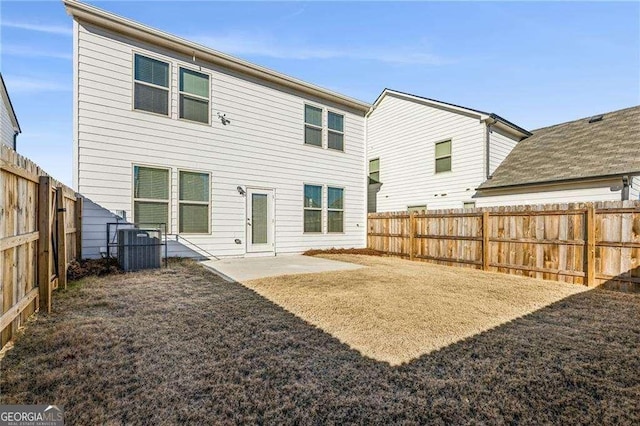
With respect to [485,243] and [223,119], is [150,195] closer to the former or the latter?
[223,119]

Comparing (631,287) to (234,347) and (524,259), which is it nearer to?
(524,259)

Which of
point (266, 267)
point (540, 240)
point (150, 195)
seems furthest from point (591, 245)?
point (150, 195)

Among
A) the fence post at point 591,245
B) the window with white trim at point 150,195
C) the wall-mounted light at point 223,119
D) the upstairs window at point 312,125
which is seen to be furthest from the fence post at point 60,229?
the fence post at point 591,245

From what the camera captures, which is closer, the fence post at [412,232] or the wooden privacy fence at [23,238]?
the wooden privacy fence at [23,238]

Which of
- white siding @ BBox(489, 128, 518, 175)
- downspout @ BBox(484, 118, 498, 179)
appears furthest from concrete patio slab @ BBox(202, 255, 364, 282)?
white siding @ BBox(489, 128, 518, 175)

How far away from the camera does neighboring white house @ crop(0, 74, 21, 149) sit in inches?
473

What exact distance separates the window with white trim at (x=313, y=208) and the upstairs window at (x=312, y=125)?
5.21 feet

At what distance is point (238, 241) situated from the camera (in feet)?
28.3

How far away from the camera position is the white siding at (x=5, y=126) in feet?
39.4

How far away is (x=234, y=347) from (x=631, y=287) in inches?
270

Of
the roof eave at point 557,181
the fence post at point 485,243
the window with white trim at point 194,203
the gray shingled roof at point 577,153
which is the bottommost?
the fence post at point 485,243

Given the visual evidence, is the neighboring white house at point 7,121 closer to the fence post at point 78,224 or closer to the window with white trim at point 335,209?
the fence post at point 78,224

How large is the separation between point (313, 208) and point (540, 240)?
247 inches

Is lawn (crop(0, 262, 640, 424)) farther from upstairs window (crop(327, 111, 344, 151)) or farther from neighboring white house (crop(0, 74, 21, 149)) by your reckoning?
neighboring white house (crop(0, 74, 21, 149))
